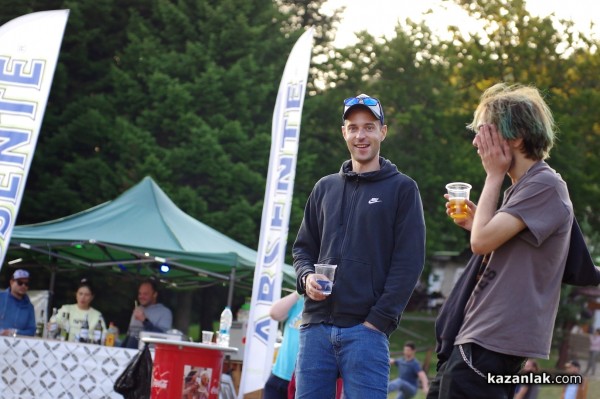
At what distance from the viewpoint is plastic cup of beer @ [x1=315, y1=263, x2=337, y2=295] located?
455cm

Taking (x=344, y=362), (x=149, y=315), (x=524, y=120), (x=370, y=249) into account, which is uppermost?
(x=524, y=120)

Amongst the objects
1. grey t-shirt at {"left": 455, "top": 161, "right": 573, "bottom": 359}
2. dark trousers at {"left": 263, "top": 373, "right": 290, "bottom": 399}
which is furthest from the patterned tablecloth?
grey t-shirt at {"left": 455, "top": 161, "right": 573, "bottom": 359}

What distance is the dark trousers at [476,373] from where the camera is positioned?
365cm

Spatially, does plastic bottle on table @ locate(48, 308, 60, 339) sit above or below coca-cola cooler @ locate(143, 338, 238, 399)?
above

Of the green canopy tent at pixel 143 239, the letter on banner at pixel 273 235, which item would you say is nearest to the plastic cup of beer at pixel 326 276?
the letter on banner at pixel 273 235

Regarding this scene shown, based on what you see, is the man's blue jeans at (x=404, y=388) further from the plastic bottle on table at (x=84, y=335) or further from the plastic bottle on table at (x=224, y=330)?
the plastic bottle on table at (x=84, y=335)

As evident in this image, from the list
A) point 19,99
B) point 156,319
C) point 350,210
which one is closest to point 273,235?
point 19,99

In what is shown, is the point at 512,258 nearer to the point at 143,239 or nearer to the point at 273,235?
the point at 273,235

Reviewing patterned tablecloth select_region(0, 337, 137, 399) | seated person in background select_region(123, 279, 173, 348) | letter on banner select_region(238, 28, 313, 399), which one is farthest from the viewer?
seated person in background select_region(123, 279, 173, 348)

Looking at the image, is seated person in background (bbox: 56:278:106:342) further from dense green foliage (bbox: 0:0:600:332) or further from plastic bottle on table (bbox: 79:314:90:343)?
dense green foliage (bbox: 0:0:600:332)

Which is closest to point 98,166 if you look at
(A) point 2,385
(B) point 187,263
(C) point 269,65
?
(C) point 269,65

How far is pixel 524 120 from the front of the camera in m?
3.82

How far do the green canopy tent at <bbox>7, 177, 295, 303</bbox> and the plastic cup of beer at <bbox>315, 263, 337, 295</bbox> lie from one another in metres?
9.49

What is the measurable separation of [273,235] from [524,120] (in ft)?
26.6
